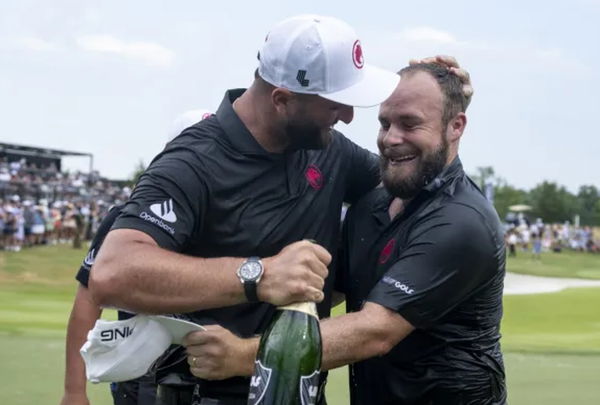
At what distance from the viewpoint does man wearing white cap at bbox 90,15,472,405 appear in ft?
9.04

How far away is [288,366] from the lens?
222 centimetres

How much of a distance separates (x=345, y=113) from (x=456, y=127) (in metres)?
0.69

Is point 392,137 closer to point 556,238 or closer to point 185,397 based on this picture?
point 185,397

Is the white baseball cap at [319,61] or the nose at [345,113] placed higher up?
the white baseball cap at [319,61]

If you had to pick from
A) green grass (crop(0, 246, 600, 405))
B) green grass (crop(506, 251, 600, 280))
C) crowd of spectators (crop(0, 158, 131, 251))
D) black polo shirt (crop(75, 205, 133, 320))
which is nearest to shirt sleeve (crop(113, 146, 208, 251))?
black polo shirt (crop(75, 205, 133, 320))

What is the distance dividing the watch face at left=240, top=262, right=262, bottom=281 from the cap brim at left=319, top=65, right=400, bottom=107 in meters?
0.83

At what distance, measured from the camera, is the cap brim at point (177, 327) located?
264 cm

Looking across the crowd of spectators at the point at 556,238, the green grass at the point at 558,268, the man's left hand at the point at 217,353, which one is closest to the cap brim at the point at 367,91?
the man's left hand at the point at 217,353

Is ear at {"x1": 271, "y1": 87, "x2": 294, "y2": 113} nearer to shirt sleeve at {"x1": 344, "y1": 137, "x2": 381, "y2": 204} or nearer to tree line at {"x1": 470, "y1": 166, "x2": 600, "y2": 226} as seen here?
shirt sleeve at {"x1": 344, "y1": 137, "x2": 381, "y2": 204}

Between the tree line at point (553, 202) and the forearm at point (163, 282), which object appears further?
the tree line at point (553, 202)

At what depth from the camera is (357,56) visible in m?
3.24

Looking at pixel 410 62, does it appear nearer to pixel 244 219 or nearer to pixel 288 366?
pixel 244 219

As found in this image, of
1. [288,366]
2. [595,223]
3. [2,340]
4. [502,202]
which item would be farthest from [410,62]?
[502,202]

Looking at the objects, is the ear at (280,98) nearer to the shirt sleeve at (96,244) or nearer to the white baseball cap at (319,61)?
the white baseball cap at (319,61)
